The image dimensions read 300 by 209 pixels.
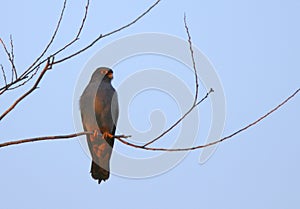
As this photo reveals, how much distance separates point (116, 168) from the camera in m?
4.14

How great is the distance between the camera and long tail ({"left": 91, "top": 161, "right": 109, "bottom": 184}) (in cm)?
427

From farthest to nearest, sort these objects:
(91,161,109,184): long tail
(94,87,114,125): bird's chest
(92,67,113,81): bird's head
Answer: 1. (92,67,113,81): bird's head
2. (94,87,114,125): bird's chest
3. (91,161,109,184): long tail

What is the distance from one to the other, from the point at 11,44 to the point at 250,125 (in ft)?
4.76

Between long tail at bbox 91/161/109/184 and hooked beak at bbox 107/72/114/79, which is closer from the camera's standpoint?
long tail at bbox 91/161/109/184

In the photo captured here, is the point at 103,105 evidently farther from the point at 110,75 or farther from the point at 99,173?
the point at 99,173

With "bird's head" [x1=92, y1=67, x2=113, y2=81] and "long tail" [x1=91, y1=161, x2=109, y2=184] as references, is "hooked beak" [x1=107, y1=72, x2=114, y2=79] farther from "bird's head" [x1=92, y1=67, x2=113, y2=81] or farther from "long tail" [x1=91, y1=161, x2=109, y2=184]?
"long tail" [x1=91, y1=161, x2=109, y2=184]

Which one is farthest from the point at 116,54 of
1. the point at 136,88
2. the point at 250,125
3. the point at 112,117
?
the point at 250,125

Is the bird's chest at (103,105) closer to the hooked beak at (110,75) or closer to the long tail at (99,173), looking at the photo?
the hooked beak at (110,75)

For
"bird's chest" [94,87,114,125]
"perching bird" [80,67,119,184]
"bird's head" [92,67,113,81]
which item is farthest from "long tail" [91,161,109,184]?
"bird's head" [92,67,113,81]

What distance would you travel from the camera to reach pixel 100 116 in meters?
4.52

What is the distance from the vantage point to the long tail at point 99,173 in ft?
14.0

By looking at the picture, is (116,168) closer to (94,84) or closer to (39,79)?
(94,84)

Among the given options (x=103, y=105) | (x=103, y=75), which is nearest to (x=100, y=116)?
(x=103, y=105)

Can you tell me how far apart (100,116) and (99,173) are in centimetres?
54
